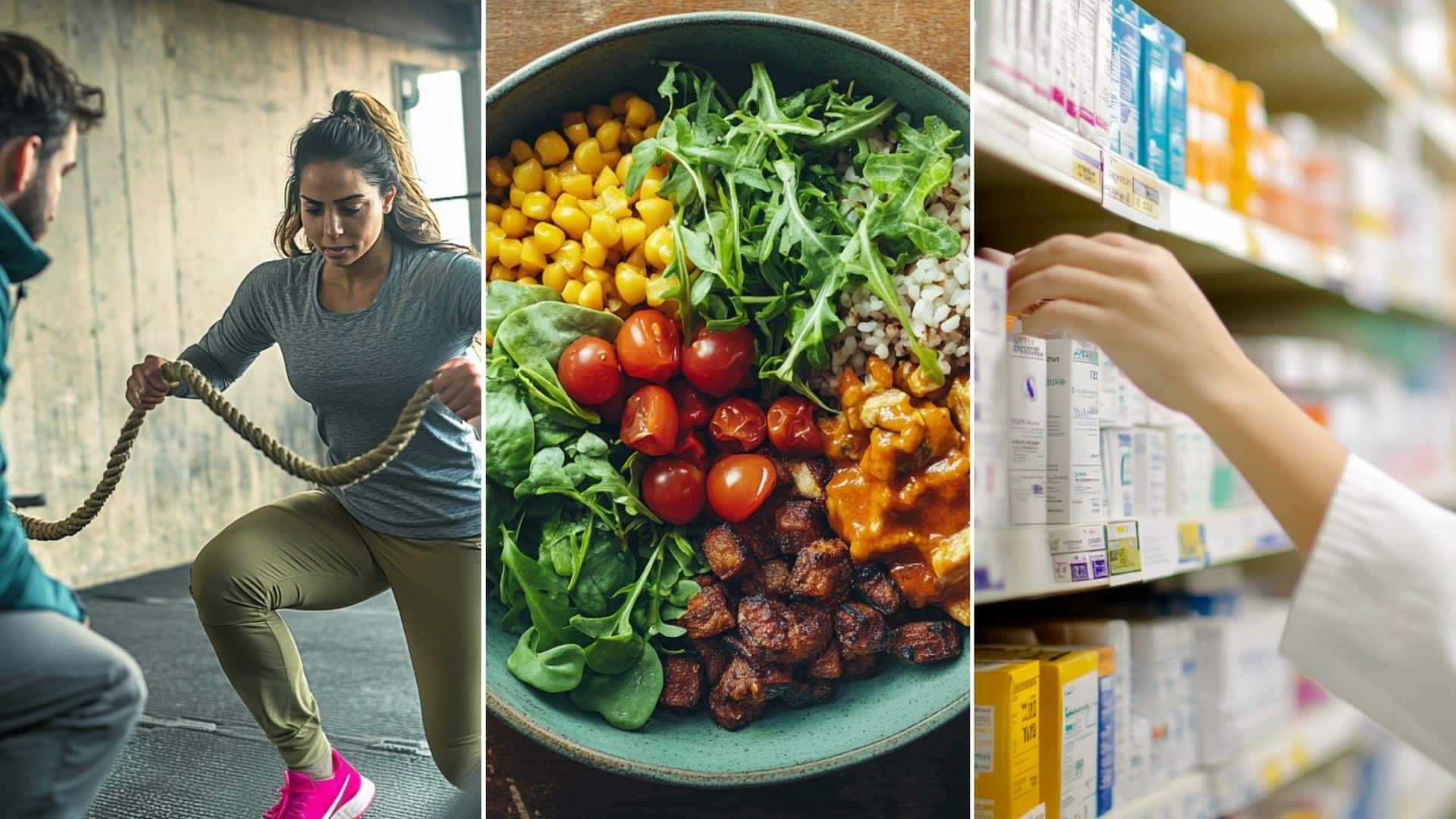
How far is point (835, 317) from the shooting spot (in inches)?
41.9

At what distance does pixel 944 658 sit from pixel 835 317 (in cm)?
37

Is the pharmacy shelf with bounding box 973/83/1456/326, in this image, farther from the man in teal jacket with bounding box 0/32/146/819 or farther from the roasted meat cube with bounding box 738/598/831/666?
the man in teal jacket with bounding box 0/32/146/819

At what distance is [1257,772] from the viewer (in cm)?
178

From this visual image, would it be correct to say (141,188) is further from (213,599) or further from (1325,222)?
(1325,222)

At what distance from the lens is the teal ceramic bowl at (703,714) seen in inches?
42.2

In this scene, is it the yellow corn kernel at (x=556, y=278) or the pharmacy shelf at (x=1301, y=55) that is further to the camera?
the pharmacy shelf at (x=1301, y=55)

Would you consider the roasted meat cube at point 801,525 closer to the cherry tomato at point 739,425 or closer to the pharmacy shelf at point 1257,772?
the cherry tomato at point 739,425

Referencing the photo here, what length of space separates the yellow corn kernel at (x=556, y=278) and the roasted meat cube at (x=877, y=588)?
0.44m

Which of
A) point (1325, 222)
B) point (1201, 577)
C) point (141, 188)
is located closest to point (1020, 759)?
point (1201, 577)

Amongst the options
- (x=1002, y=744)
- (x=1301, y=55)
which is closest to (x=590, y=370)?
(x=1002, y=744)

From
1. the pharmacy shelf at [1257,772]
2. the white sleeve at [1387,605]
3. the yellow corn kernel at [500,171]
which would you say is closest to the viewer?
the white sleeve at [1387,605]

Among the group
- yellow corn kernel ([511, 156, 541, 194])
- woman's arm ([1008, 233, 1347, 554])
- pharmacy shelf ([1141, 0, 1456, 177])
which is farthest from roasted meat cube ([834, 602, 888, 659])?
pharmacy shelf ([1141, 0, 1456, 177])

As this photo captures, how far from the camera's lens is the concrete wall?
116cm

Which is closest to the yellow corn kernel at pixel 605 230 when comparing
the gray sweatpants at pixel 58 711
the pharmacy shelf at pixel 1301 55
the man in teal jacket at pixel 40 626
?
the man in teal jacket at pixel 40 626
